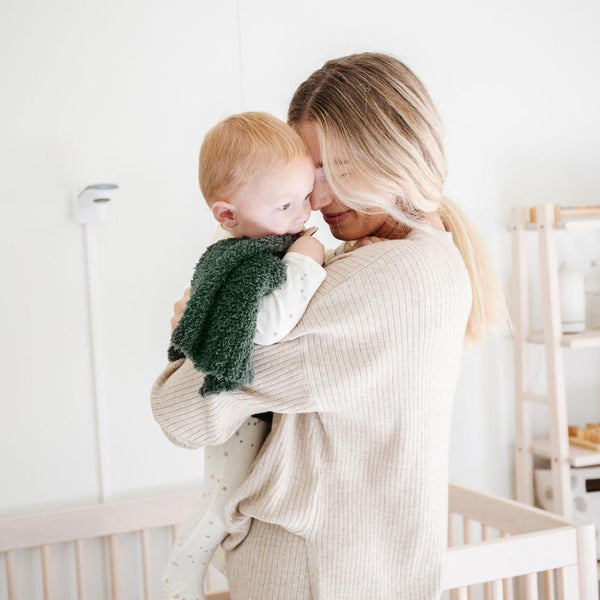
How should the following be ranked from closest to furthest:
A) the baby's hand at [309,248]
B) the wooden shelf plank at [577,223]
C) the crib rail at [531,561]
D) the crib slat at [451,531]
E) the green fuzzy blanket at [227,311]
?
1. the green fuzzy blanket at [227,311]
2. the baby's hand at [309,248]
3. the crib rail at [531,561]
4. the crib slat at [451,531]
5. the wooden shelf plank at [577,223]

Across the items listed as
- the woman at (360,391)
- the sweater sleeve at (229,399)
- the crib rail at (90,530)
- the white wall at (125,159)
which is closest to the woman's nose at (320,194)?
the woman at (360,391)

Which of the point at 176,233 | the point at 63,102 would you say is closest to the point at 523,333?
the point at 176,233

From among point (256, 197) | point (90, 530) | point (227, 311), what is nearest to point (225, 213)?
point (256, 197)

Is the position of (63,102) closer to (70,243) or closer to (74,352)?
(70,243)

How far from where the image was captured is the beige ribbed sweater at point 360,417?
3.27ft

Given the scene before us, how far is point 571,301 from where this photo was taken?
2.34m

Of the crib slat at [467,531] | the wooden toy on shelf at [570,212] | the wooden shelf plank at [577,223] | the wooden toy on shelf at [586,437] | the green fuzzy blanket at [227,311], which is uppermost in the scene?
the wooden toy on shelf at [570,212]

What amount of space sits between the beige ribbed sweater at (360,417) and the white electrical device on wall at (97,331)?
0.92m

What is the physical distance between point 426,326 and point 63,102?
4.16ft

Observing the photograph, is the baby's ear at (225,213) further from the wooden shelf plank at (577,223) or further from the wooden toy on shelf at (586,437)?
the wooden toy on shelf at (586,437)

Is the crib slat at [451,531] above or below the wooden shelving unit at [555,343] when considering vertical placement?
below

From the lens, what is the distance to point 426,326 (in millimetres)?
1026

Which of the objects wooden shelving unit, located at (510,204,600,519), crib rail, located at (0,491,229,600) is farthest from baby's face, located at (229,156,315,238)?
wooden shelving unit, located at (510,204,600,519)

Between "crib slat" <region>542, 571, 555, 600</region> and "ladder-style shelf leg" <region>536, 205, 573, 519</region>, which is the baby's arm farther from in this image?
"ladder-style shelf leg" <region>536, 205, 573, 519</region>
